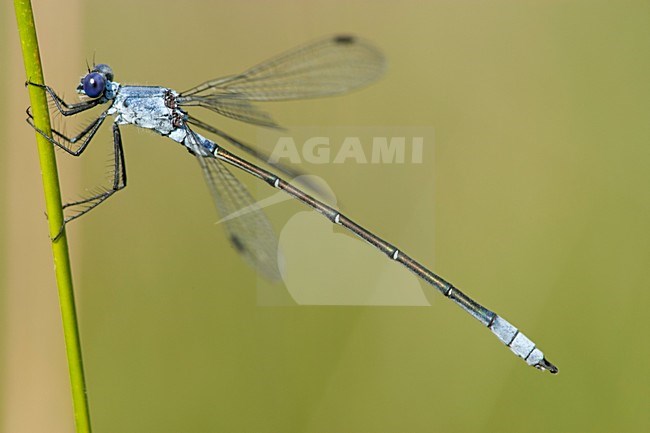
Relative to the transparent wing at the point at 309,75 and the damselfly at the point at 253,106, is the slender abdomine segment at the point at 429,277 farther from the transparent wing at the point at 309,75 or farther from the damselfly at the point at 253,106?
the transparent wing at the point at 309,75

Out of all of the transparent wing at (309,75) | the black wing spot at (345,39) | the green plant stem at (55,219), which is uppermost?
the black wing spot at (345,39)

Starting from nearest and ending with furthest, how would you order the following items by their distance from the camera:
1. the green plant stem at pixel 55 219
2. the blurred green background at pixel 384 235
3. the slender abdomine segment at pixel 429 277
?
the green plant stem at pixel 55 219, the slender abdomine segment at pixel 429 277, the blurred green background at pixel 384 235

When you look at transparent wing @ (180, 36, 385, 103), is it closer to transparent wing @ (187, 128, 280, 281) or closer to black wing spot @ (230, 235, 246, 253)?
transparent wing @ (187, 128, 280, 281)

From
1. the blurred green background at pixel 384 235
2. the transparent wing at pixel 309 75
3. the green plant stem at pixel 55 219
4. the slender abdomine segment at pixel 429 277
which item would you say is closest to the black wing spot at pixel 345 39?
the transparent wing at pixel 309 75

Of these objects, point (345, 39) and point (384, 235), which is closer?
point (345, 39)

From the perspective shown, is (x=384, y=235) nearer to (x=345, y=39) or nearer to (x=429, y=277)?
(x=429, y=277)

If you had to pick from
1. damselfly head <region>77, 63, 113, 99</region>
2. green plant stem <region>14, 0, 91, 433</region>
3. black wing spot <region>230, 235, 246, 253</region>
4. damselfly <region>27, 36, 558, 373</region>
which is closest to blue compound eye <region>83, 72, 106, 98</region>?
damselfly head <region>77, 63, 113, 99</region>

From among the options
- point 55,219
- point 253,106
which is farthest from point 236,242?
point 55,219
